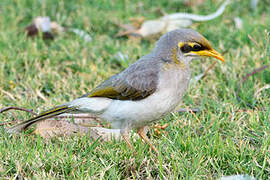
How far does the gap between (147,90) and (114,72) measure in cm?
188

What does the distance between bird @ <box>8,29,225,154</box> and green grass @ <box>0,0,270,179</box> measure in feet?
0.79

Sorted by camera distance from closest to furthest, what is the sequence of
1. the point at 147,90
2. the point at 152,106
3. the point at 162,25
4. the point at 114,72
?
the point at 152,106
the point at 147,90
the point at 114,72
the point at 162,25

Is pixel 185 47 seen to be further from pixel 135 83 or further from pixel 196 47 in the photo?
pixel 135 83

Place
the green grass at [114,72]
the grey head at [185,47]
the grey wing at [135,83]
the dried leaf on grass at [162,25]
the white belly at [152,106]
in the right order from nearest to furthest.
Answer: the green grass at [114,72] < the white belly at [152,106] < the grey wing at [135,83] < the grey head at [185,47] < the dried leaf on grass at [162,25]

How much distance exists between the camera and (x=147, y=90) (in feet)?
13.1

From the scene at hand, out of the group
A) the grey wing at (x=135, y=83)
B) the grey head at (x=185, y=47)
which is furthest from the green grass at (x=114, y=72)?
the grey head at (x=185, y=47)

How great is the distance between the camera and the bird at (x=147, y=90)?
154 inches

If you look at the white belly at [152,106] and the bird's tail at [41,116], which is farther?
the bird's tail at [41,116]

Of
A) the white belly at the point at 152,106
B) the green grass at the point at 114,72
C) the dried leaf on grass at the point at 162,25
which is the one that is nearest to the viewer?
the green grass at the point at 114,72

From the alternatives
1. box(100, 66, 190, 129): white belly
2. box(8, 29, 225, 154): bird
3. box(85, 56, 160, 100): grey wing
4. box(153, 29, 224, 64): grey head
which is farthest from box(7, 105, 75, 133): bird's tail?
box(153, 29, 224, 64): grey head

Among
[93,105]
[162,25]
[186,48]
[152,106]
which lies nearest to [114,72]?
[162,25]

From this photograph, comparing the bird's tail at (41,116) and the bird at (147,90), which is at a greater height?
the bird at (147,90)

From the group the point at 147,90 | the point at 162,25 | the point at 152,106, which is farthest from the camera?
the point at 162,25

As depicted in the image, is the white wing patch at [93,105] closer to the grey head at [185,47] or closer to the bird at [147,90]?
the bird at [147,90]
